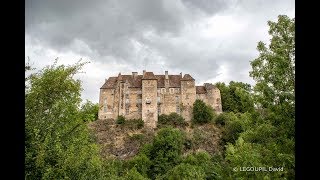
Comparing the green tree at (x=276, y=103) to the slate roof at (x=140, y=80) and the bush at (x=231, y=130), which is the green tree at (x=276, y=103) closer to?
the bush at (x=231, y=130)

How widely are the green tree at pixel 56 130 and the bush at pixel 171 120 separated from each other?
2093 inches

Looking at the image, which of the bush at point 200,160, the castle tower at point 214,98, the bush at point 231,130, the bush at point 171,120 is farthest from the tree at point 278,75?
the castle tower at point 214,98

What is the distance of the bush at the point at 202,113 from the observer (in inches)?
2544

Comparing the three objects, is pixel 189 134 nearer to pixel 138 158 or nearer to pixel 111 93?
pixel 138 158

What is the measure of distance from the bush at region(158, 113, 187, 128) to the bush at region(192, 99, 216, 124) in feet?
7.99

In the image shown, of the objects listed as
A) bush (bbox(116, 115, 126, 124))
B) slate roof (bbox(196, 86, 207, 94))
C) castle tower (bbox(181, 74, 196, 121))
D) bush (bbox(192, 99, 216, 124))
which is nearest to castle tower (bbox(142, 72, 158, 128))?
bush (bbox(116, 115, 126, 124))

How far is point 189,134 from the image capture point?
Answer: 60469mm

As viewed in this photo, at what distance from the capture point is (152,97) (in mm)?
68500

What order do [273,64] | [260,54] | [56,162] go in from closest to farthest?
1. [56,162]
2. [273,64]
3. [260,54]

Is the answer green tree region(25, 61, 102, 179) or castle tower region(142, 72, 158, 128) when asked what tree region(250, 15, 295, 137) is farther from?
castle tower region(142, 72, 158, 128)

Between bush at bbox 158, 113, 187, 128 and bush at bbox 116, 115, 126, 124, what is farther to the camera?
bush at bbox 116, 115, 126, 124

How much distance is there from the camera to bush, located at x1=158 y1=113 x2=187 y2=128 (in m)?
65.2

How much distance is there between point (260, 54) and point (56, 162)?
7764mm
